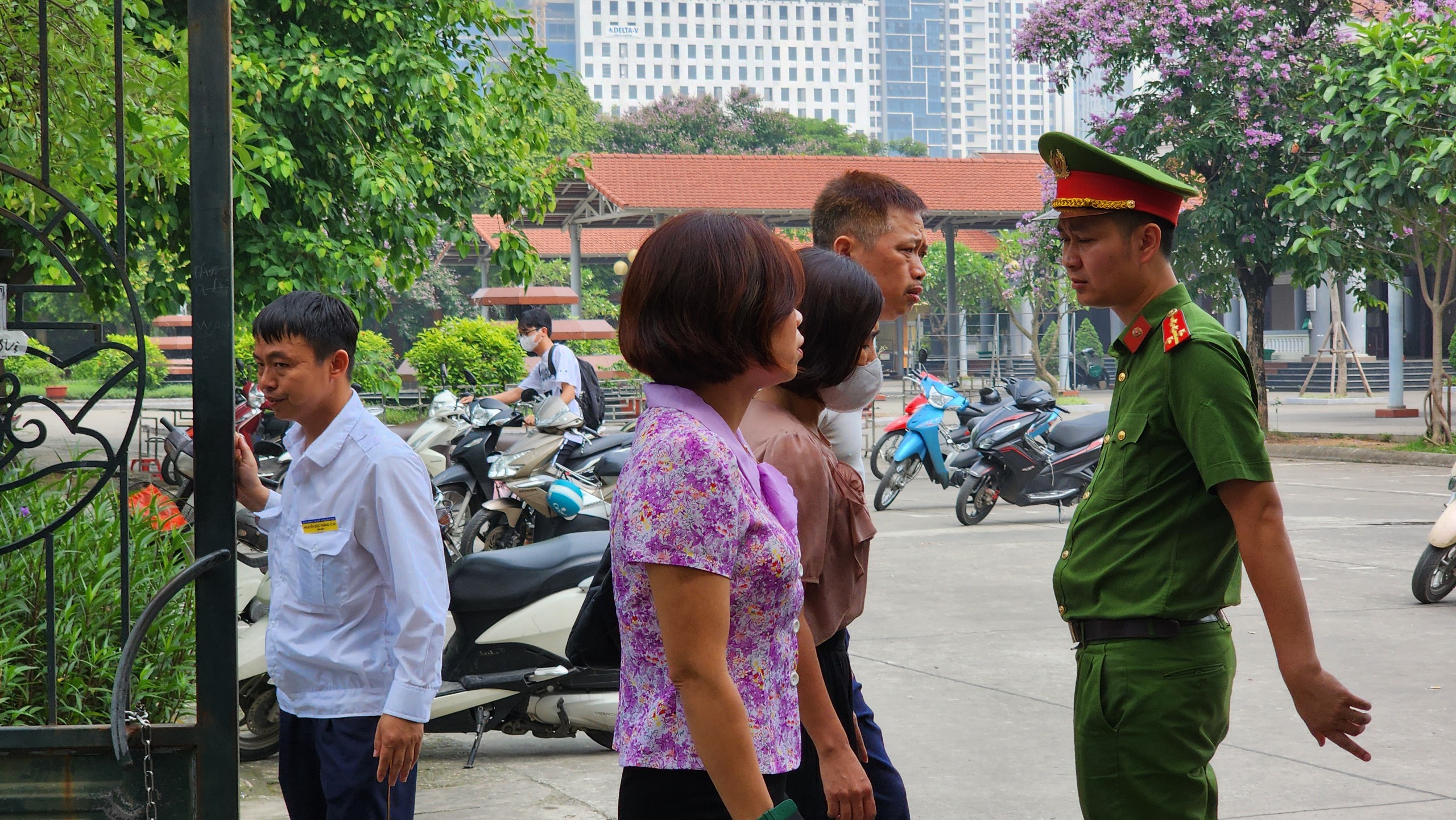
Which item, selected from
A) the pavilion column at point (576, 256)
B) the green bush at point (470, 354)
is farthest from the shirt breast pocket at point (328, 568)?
the pavilion column at point (576, 256)

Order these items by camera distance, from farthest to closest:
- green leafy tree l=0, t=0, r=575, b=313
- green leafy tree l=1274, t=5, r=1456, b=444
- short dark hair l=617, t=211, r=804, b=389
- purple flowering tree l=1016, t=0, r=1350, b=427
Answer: purple flowering tree l=1016, t=0, r=1350, b=427, green leafy tree l=1274, t=5, r=1456, b=444, green leafy tree l=0, t=0, r=575, b=313, short dark hair l=617, t=211, r=804, b=389

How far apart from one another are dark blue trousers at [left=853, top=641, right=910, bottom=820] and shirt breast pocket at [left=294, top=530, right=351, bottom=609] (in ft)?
3.33

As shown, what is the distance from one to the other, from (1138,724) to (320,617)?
5.06 feet

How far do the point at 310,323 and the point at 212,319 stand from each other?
0.21m

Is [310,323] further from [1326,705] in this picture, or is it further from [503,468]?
[503,468]

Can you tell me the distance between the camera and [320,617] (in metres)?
2.65

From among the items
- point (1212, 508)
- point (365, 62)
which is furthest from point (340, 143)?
point (1212, 508)

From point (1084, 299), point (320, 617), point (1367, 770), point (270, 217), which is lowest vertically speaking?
point (1367, 770)

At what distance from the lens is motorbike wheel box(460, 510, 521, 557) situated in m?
8.49

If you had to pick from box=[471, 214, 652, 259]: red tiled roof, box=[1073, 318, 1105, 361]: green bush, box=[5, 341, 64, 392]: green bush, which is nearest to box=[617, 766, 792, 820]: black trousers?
box=[5, 341, 64, 392]: green bush

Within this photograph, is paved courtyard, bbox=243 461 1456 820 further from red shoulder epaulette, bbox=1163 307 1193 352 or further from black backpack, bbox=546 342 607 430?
black backpack, bbox=546 342 607 430

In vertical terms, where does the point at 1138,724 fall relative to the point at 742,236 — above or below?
below

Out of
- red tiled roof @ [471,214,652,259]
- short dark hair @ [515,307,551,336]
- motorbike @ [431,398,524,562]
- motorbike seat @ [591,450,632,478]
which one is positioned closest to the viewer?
motorbike seat @ [591,450,632,478]

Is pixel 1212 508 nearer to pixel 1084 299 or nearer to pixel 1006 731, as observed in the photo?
pixel 1084 299
